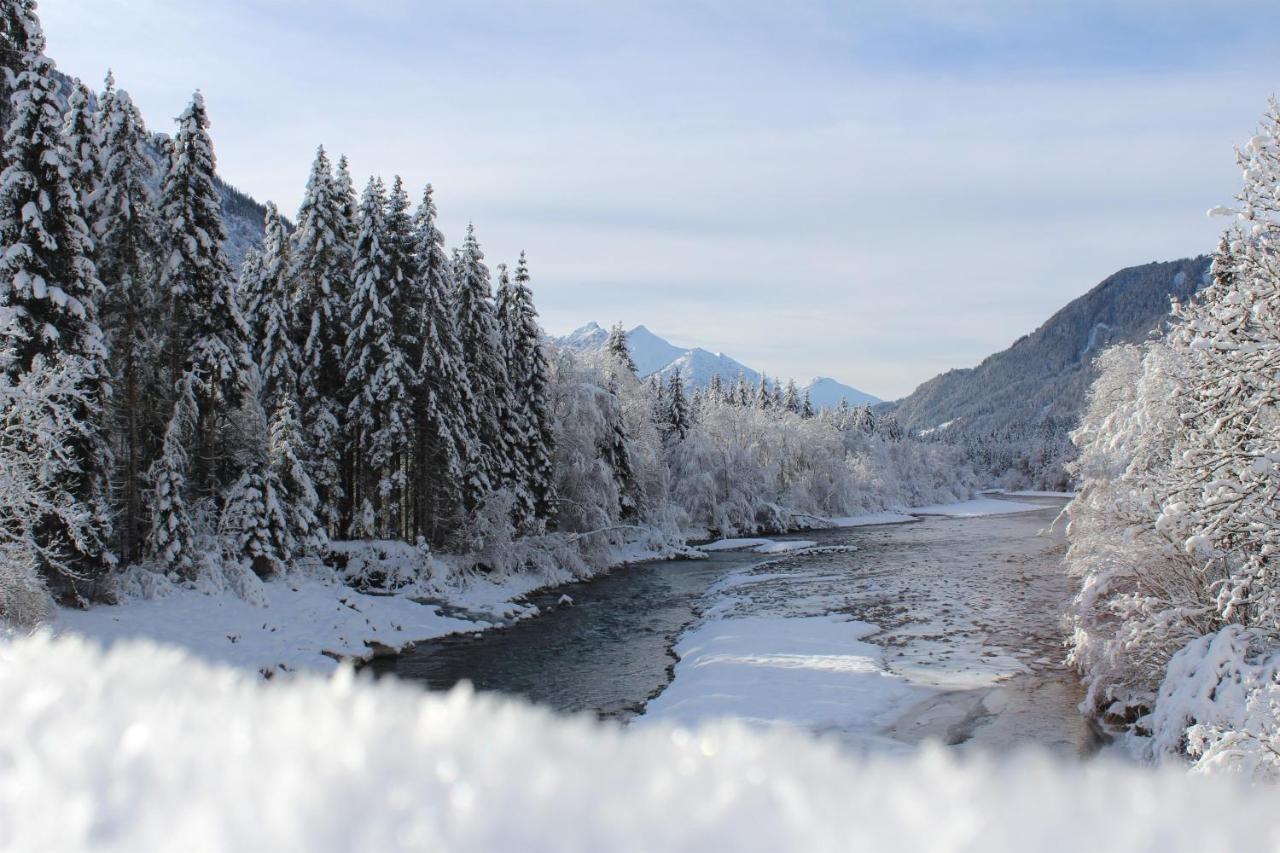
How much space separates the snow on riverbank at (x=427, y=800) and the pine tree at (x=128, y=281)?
630 inches

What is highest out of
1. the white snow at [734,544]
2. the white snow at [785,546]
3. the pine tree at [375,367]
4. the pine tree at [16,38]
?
the pine tree at [16,38]

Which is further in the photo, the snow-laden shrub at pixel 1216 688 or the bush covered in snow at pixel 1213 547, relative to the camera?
the snow-laden shrub at pixel 1216 688

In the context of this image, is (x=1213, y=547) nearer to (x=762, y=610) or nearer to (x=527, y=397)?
(x=762, y=610)

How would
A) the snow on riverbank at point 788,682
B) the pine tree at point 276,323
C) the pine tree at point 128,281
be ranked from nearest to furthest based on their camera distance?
the snow on riverbank at point 788,682 → the pine tree at point 128,281 → the pine tree at point 276,323

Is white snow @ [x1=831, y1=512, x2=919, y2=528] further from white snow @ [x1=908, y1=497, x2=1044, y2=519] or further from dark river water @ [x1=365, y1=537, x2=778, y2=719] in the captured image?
dark river water @ [x1=365, y1=537, x2=778, y2=719]

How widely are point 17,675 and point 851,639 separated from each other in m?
18.6

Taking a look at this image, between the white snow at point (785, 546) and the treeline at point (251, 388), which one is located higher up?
the treeline at point (251, 388)

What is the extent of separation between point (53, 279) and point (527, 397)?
20.5 meters

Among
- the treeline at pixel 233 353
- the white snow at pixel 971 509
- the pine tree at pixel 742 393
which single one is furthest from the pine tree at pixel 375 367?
the white snow at pixel 971 509

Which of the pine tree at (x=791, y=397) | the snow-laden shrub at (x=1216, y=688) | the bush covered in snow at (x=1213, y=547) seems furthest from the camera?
the pine tree at (x=791, y=397)

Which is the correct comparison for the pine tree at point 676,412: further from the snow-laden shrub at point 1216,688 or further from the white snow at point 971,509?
the snow-laden shrub at point 1216,688

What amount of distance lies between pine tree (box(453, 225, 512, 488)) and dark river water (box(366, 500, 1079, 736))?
21.1 ft

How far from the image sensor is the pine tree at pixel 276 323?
96.0 feet

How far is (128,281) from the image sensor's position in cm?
2347
